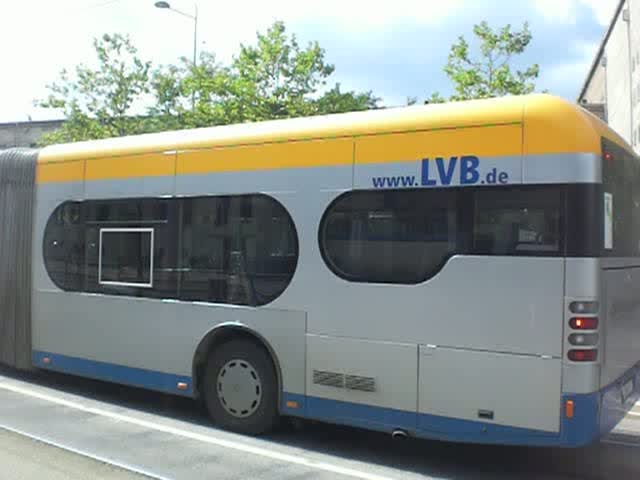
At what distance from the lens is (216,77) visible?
22.3 m

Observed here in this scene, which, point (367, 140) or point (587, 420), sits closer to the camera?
point (587, 420)

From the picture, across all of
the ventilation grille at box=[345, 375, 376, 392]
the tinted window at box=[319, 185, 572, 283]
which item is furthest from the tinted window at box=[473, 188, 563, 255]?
the ventilation grille at box=[345, 375, 376, 392]

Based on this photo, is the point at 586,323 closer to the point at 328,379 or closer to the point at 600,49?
the point at 328,379

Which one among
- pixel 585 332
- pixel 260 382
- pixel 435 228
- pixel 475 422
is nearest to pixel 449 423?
pixel 475 422

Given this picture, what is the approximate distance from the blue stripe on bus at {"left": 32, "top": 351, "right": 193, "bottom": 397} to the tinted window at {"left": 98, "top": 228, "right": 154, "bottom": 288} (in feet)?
3.18

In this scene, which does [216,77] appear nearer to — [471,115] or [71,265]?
[71,265]

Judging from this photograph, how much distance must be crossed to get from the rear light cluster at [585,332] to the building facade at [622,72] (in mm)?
35149

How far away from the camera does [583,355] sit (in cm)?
478

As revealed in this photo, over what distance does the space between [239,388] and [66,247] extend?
10.6 ft

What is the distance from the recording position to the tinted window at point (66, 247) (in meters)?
8.00

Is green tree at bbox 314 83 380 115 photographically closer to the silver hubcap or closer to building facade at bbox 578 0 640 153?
the silver hubcap

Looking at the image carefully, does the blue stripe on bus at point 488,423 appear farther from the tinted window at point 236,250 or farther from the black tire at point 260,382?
the tinted window at point 236,250

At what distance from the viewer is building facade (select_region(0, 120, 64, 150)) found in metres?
51.6

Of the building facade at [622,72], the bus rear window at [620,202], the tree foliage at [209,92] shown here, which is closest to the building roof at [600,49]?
the building facade at [622,72]
